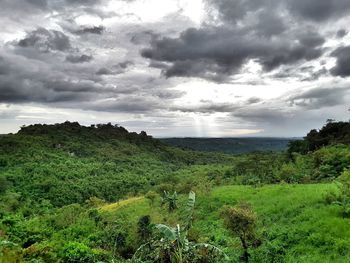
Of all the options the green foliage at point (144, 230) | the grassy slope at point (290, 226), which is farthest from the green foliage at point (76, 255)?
the grassy slope at point (290, 226)

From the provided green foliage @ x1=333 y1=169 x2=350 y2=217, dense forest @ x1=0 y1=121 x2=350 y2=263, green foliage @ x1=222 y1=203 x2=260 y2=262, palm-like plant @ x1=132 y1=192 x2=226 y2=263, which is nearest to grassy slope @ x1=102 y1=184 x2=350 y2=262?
dense forest @ x1=0 y1=121 x2=350 y2=263

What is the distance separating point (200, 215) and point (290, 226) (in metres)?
12.5

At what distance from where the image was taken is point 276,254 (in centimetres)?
1967

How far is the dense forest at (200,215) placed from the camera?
61.2ft

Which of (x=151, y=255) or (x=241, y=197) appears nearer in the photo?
(x=151, y=255)

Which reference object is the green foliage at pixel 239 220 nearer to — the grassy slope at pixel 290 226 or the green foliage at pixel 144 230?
the grassy slope at pixel 290 226

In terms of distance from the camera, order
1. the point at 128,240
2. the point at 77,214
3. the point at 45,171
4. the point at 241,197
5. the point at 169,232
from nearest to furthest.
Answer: the point at 169,232 < the point at 128,240 < the point at 241,197 < the point at 77,214 < the point at 45,171

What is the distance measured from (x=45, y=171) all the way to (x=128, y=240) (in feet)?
281

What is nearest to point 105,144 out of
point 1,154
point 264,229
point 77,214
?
point 1,154

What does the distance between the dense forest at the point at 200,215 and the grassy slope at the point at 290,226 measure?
6cm

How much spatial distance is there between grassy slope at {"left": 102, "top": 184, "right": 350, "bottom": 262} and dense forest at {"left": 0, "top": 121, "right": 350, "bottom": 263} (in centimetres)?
6

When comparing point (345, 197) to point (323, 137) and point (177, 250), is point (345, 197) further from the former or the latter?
point (323, 137)

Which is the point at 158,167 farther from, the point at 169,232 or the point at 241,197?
the point at 169,232

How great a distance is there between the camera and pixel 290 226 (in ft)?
77.2
